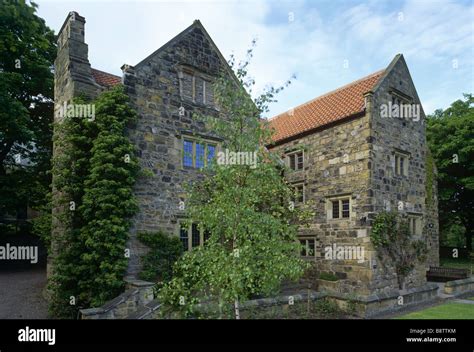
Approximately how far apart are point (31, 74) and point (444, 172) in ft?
110

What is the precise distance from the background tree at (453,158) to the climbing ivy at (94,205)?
25597 mm

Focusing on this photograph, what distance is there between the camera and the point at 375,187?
54.0ft

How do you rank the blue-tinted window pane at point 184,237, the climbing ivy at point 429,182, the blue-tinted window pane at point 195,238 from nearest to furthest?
1. the blue-tinted window pane at point 184,237
2. the blue-tinted window pane at point 195,238
3. the climbing ivy at point 429,182

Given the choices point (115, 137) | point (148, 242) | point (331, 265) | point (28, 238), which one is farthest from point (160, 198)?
point (28, 238)

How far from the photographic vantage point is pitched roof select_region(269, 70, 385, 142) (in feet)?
58.9

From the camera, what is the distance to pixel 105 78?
15.2 m

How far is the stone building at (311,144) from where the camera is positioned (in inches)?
549

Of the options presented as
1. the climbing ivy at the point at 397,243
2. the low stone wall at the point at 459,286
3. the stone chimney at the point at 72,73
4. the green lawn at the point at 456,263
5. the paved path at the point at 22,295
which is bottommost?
the green lawn at the point at 456,263

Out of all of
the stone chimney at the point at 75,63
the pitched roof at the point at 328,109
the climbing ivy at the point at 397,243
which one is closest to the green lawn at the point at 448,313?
the climbing ivy at the point at 397,243

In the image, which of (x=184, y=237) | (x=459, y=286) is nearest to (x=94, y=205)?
(x=184, y=237)

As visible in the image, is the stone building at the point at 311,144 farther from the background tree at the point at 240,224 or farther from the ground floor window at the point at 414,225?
the background tree at the point at 240,224

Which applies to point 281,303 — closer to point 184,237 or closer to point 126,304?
point 184,237

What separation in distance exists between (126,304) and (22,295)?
298 inches

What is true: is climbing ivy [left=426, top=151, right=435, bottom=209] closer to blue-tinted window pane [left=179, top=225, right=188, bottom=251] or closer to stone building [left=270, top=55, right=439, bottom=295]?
stone building [left=270, top=55, right=439, bottom=295]
